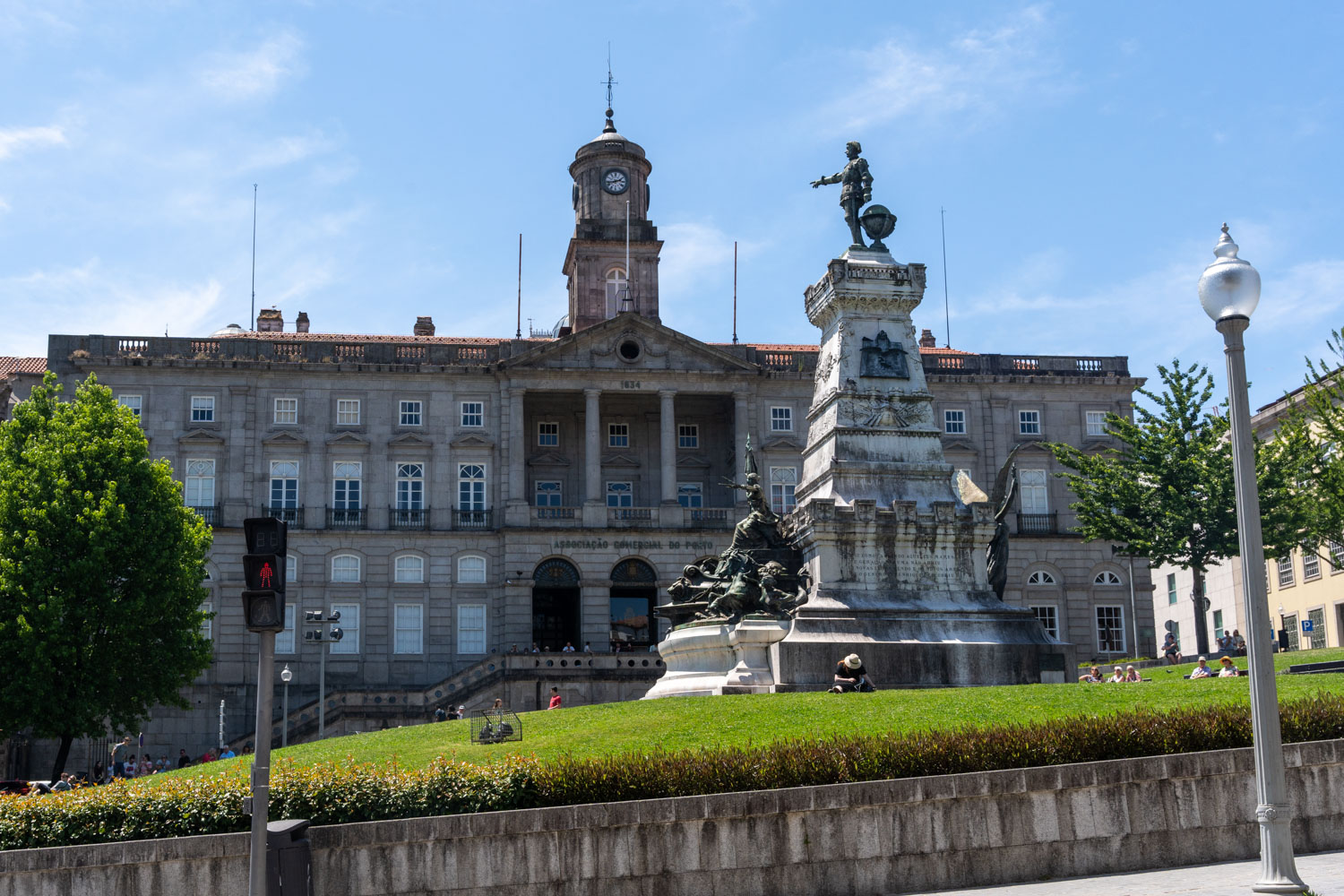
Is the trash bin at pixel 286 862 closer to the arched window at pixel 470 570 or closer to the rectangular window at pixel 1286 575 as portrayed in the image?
the arched window at pixel 470 570

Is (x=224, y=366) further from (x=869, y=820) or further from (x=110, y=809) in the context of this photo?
(x=869, y=820)

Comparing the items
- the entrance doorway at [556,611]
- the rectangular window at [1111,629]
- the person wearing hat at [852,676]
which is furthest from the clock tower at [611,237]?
the person wearing hat at [852,676]

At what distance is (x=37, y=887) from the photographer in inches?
640

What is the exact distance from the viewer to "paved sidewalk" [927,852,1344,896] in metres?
14.0

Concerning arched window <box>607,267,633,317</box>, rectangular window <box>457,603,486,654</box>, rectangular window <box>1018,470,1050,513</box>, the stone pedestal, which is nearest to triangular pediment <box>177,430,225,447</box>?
rectangular window <box>457,603,486,654</box>

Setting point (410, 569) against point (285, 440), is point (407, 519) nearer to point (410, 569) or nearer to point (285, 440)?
point (410, 569)

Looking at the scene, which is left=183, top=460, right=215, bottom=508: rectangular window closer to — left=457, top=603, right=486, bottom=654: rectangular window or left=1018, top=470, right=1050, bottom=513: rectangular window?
left=457, top=603, right=486, bottom=654: rectangular window

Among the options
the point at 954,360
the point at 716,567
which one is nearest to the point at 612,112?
the point at 954,360

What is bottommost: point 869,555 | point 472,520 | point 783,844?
point 783,844

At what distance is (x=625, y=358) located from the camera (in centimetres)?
6103

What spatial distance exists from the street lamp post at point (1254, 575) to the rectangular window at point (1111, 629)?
5222 centimetres

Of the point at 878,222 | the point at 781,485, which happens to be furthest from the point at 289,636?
the point at 878,222

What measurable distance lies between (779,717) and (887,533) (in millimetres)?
6319

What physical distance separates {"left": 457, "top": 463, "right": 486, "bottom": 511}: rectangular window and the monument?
107 ft
